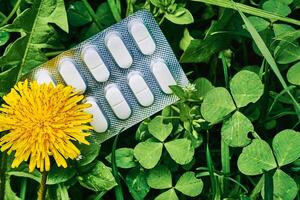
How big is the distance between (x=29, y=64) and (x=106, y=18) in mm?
252

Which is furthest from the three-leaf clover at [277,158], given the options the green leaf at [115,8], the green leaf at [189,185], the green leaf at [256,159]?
the green leaf at [115,8]

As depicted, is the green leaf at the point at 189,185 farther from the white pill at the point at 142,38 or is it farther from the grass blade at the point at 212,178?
Answer: the white pill at the point at 142,38

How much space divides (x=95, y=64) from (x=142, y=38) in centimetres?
14

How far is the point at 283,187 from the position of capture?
134cm

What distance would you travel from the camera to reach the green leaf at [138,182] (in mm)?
1456

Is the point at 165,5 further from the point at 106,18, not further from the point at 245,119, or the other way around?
the point at 245,119

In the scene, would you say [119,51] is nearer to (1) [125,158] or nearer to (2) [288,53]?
(1) [125,158]

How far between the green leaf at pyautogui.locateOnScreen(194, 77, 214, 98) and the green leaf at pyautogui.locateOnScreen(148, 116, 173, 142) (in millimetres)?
118

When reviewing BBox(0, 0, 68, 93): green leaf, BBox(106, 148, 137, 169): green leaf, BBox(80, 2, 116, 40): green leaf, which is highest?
BBox(0, 0, 68, 93): green leaf

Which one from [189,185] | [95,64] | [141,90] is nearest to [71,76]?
[95,64]

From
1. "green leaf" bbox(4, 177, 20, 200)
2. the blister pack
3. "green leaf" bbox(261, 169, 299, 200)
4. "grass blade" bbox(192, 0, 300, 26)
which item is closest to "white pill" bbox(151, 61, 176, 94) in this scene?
the blister pack

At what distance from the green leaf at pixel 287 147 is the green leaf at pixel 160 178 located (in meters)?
0.27

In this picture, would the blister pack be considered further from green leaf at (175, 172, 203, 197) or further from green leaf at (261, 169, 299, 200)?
green leaf at (261, 169, 299, 200)

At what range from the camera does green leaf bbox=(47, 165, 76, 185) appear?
1424 mm
